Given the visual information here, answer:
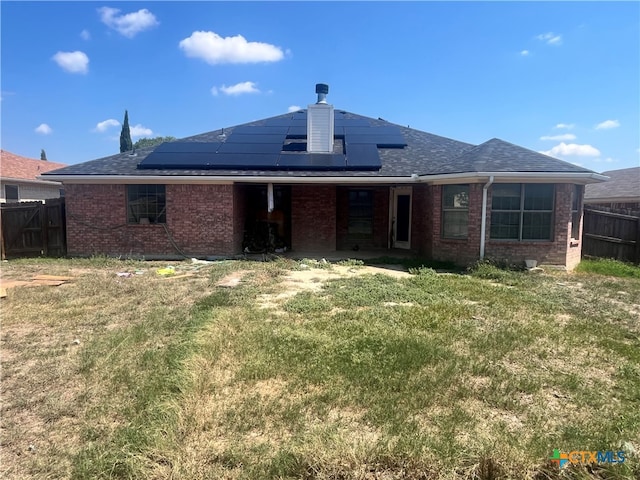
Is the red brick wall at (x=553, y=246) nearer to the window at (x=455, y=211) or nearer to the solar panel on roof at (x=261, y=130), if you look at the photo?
the window at (x=455, y=211)

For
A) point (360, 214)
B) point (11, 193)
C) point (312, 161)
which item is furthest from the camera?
point (11, 193)

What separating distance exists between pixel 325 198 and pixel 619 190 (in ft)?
53.0

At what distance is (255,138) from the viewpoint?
603 inches

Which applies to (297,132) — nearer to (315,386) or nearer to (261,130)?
(261,130)

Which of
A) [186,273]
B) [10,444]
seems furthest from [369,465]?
[186,273]

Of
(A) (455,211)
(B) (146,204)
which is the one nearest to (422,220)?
(A) (455,211)

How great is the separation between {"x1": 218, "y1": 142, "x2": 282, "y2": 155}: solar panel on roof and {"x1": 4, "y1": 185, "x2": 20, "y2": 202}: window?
583 inches

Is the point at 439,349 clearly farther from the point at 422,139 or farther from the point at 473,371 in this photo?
the point at 422,139

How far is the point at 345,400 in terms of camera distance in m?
3.48

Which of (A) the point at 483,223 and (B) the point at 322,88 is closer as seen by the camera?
(A) the point at 483,223

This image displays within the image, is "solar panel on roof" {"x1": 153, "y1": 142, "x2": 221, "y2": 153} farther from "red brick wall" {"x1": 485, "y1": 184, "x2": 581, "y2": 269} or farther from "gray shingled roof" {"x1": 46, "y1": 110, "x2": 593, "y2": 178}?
"red brick wall" {"x1": 485, "y1": 184, "x2": 581, "y2": 269}

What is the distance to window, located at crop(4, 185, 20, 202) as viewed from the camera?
2122cm

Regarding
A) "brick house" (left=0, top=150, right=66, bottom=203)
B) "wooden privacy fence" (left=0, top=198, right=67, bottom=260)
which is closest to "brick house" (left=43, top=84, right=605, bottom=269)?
"wooden privacy fence" (left=0, top=198, right=67, bottom=260)

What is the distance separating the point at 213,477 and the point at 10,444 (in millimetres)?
1622
